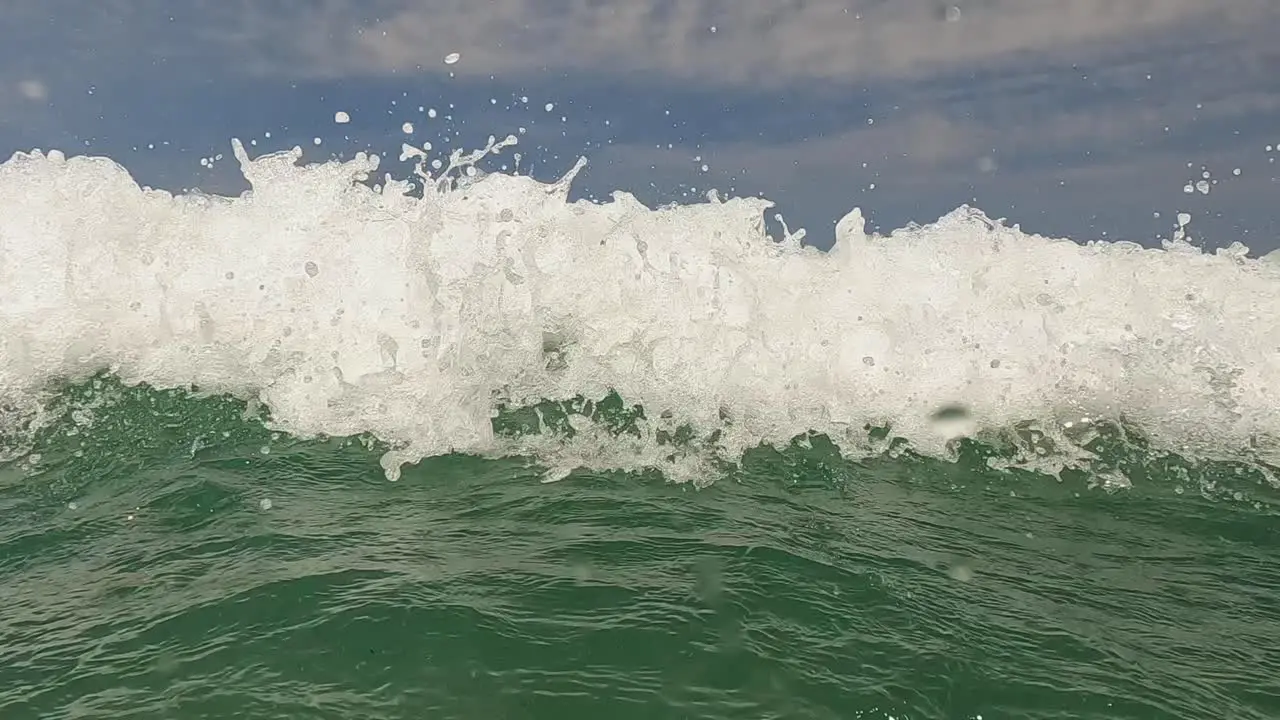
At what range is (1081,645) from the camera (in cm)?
403

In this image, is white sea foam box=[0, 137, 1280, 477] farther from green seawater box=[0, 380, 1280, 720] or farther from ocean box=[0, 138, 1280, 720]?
green seawater box=[0, 380, 1280, 720]

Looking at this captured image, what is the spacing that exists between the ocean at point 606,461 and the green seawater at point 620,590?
2cm

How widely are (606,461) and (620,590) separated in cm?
222

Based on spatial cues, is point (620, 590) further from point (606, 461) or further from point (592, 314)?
point (592, 314)

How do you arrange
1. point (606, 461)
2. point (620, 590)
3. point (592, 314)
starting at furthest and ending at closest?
point (592, 314)
point (606, 461)
point (620, 590)

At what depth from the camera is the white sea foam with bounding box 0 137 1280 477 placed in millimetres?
7969

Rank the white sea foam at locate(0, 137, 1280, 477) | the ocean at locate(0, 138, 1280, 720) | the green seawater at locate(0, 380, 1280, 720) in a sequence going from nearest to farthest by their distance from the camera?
the green seawater at locate(0, 380, 1280, 720)
the ocean at locate(0, 138, 1280, 720)
the white sea foam at locate(0, 137, 1280, 477)

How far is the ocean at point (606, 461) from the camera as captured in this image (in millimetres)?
3680

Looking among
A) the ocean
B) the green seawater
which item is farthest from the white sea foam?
the green seawater

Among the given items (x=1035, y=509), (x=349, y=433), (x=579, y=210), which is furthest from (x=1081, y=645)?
(x=579, y=210)

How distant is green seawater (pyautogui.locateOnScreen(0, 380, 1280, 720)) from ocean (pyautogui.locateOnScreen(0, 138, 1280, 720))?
24 mm

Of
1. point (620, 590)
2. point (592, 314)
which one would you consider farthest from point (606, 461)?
point (592, 314)

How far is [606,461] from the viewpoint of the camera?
654 centimetres

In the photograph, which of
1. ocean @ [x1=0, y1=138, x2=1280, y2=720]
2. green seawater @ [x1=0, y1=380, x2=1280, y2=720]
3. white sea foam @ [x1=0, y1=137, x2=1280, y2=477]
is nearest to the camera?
green seawater @ [x1=0, y1=380, x2=1280, y2=720]
